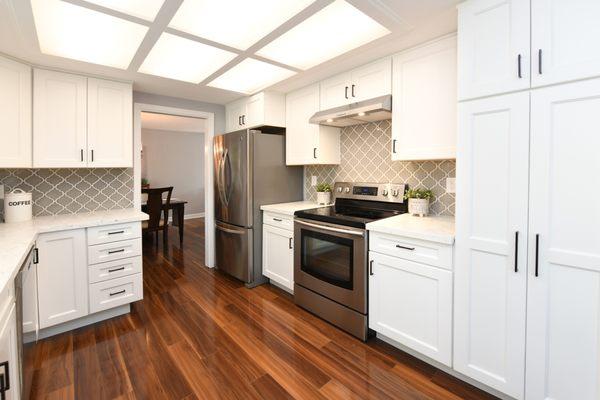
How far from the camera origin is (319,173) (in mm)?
3447

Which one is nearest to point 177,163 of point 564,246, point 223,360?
point 223,360

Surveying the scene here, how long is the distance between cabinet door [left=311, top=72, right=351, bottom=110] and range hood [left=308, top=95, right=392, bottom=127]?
81mm

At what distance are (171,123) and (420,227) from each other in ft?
20.1

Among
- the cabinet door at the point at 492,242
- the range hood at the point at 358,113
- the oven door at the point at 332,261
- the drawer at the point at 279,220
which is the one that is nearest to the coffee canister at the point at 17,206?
the drawer at the point at 279,220

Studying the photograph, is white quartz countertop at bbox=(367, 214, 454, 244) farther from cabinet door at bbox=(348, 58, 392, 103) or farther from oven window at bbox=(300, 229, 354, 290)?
cabinet door at bbox=(348, 58, 392, 103)

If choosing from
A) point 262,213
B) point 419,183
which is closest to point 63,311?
point 262,213

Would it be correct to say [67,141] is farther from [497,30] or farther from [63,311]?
[497,30]

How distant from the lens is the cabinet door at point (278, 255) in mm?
2902

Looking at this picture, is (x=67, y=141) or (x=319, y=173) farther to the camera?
(x=319, y=173)

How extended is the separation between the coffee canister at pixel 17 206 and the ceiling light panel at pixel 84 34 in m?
1.19

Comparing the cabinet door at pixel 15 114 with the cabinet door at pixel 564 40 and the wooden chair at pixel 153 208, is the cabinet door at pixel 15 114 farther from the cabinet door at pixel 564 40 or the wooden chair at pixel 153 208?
the cabinet door at pixel 564 40

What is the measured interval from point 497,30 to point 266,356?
2417 millimetres

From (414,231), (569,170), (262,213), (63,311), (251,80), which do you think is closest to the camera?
(569,170)

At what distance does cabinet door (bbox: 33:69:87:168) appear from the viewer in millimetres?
2436
